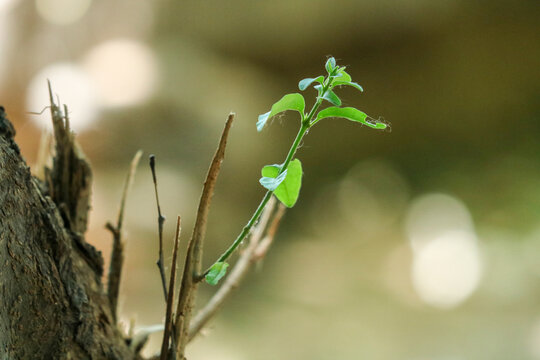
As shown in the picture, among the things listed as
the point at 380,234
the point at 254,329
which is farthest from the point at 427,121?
the point at 254,329

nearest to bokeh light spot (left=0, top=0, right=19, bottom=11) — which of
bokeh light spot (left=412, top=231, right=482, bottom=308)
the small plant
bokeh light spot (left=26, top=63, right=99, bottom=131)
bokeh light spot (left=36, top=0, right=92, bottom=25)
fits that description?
bokeh light spot (left=36, top=0, right=92, bottom=25)

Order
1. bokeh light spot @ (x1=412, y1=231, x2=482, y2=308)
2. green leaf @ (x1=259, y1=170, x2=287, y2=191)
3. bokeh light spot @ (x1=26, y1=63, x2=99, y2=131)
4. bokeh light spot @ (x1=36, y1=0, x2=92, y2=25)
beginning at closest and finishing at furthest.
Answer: green leaf @ (x1=259, y1=170, x2=287, y2=191) → bokeh light spot @ (x1=26, y1=63, x2=99, y2=131) → bokeh light spot @ (x1=36, y1=0, x2=92, y2=25) → bokeh light spot @ (x1=412, y1=231, x2=482, y2=308)

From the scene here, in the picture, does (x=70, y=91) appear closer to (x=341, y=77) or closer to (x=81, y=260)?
(x=81, y=260)

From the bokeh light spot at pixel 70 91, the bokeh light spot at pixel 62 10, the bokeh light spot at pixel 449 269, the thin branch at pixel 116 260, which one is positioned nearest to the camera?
the thin branch at pixel 116 260

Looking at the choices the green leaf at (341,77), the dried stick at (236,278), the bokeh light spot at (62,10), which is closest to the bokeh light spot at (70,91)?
the bokeh light spot at (62,10)

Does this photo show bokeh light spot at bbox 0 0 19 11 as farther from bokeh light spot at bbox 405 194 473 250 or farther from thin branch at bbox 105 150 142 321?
bokeh light spot at bbox 405 194 473 250

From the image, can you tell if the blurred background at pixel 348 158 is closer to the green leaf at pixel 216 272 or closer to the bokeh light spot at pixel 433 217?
the bokeh light spot at pixel 433 217
